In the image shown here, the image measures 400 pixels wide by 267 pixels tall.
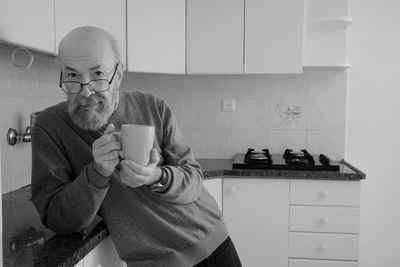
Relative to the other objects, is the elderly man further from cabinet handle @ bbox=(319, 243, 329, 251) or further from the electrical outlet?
the electrical outlet

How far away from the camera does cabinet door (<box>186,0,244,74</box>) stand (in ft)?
9.48

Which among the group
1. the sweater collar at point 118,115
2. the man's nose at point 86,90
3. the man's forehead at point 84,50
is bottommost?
the sweater collar at point 118,115

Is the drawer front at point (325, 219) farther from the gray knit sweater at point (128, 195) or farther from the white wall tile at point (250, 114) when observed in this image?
the gray knit sweater at point (128, 195)

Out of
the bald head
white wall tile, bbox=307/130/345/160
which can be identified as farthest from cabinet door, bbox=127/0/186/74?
the bald head

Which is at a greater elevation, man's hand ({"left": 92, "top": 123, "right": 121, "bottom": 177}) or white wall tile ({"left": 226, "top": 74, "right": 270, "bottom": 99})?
white wall tile ({"left": 226, "top": 74, "right": 270, "bottom": 99})

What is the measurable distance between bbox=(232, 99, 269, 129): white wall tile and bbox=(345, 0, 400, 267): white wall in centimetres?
58

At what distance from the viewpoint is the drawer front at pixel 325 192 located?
2.63 metres

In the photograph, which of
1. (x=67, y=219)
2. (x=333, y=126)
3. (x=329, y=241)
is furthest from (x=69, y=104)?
(x=333, y=126)

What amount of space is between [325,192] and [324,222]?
0.18m

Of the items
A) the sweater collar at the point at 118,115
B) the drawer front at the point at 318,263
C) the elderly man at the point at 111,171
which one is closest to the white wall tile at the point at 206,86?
the drawer front at the point at 318,263

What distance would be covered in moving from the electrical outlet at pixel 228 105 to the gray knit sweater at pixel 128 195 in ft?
6.06

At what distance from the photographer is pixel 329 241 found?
8.78 feet

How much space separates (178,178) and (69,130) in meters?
0.32

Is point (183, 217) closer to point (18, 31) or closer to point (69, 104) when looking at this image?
point (69, 104)
